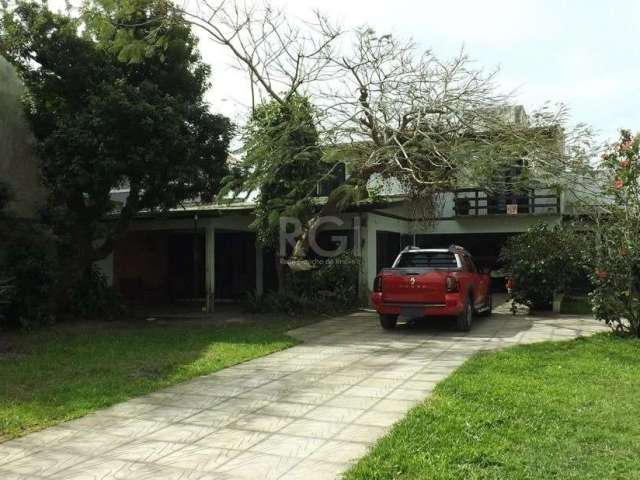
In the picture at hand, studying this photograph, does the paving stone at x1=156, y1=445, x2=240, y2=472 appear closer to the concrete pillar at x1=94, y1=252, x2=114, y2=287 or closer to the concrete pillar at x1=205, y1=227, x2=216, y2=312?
the concrete pillar at x1=205, y1=227, x2=216, y2=312

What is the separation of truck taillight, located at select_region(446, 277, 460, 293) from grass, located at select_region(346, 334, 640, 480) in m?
3.21

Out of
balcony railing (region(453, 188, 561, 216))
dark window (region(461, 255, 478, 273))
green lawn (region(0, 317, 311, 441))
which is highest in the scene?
balcony railing (region(453, 188, 561, 216))

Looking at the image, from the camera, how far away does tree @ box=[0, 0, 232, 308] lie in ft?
39.8

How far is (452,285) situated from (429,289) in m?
0.41

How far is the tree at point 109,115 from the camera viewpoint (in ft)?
39.8

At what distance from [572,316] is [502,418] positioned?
945cm

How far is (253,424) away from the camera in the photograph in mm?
5477

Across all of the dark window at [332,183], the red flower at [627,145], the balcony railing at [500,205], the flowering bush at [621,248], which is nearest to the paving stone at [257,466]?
the flowering bush at [621,248]

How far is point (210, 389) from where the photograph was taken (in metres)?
6.90

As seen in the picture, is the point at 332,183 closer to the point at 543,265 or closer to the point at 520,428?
the point at 543,265

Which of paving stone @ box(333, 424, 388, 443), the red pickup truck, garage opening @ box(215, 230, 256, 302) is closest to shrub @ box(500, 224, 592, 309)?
the red pickup truck

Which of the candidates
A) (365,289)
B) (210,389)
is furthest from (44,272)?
(365,289)

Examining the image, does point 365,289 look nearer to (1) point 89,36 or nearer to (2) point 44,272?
(2) point 44,272

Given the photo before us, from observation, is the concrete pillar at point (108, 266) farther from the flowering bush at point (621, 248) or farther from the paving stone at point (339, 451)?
the paving stone at point (339, 451)
